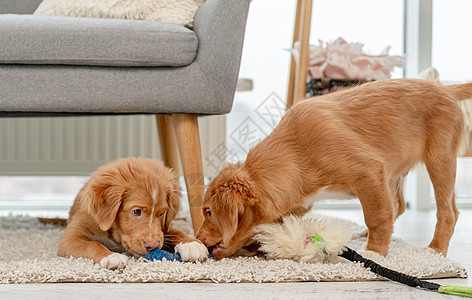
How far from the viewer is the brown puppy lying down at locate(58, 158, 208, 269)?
1.54 m

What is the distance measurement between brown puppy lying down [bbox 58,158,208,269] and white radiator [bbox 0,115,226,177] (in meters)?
1.75

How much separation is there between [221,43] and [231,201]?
68 centimetres

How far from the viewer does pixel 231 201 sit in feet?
4.97

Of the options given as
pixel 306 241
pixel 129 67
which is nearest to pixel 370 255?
pixel 306 241

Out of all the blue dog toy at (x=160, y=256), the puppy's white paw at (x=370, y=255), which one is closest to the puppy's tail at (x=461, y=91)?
the puppy's white paw at (x=370, y=255)

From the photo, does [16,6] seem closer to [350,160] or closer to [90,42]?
[90,42]

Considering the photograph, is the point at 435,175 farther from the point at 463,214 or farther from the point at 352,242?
the point at 463,214

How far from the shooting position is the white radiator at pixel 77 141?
349 cm

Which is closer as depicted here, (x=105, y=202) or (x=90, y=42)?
(x=105, y=202)

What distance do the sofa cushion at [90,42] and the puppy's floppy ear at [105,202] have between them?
511 millimetres

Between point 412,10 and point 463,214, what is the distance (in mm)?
1528

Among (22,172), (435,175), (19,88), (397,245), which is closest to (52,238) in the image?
(19,88)

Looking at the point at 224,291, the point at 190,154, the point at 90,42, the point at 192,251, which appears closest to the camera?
the point at 224,291

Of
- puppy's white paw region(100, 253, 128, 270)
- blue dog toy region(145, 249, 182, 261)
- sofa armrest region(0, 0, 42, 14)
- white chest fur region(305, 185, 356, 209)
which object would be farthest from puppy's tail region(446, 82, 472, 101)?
sofa armrest region(0, 0, 42, 14)
